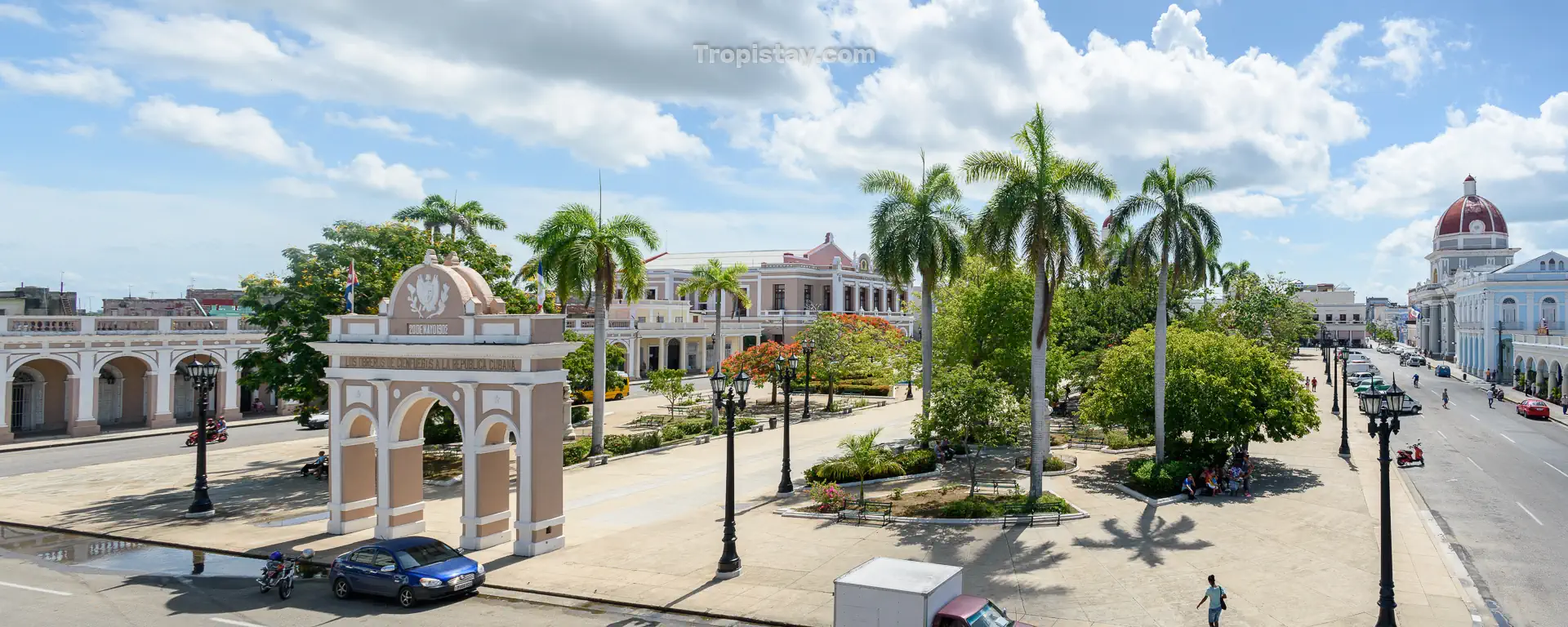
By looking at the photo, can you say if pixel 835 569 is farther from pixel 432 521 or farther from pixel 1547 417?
pixel 1547 417

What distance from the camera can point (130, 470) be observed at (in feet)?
108

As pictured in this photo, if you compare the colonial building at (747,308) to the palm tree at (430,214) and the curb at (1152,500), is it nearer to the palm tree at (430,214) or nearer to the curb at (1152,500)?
the palm tree at (430,214)

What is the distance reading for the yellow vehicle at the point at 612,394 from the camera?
5322 centimetres

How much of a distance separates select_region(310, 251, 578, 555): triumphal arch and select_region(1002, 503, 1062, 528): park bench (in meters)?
11.3

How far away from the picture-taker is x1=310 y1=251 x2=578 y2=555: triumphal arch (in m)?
20.6

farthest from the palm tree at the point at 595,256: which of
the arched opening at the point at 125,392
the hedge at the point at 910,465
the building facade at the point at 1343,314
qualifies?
the building facade at the point at 1343,314

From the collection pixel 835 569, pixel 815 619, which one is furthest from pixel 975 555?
pixel 815 619

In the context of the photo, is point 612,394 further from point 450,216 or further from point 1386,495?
point 1386,495

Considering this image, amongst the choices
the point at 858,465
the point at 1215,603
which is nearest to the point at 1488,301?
the point at 858,465

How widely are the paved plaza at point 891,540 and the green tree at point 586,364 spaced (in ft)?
40.9

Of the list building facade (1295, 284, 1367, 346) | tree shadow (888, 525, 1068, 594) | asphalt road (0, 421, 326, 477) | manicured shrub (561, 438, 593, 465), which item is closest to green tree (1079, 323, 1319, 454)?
tree shadow (888, 525, 1068, 594)

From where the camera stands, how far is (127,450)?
38.2 metres

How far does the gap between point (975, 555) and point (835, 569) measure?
3.39m

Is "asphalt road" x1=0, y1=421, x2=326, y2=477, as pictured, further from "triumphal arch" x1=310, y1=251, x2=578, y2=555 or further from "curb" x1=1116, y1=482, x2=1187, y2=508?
"curb" x1=1116, y1=482, x2=1187, y2=508
